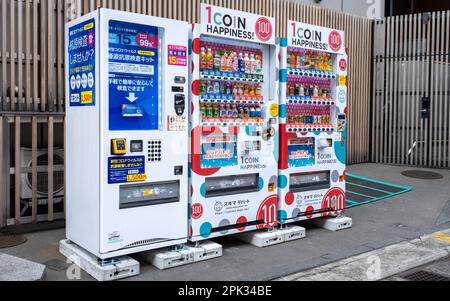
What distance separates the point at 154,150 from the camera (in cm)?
530

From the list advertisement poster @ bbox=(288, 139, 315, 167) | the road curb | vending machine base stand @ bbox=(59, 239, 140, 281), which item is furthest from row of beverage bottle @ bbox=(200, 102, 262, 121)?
the road curb

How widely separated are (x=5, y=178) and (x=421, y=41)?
1107 cm

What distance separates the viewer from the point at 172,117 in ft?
17.9

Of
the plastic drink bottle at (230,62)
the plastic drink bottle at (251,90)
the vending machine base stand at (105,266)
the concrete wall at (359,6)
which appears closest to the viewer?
the vending machine base stand at (105,266)

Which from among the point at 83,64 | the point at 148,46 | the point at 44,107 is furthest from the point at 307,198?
the point at 44,107

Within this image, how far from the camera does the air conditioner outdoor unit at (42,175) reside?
6.83 metres

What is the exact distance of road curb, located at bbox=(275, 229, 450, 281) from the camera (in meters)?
5.16

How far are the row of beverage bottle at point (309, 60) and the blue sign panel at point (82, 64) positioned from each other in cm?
290

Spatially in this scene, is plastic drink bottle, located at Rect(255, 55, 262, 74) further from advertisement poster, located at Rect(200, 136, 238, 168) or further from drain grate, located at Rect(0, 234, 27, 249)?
drain grate, located at Rect(0, 234, 27, 249)

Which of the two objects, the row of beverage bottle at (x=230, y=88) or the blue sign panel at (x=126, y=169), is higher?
the row of beverage bottle at (x=230, y=88)

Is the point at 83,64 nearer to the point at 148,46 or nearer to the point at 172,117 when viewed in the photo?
the point at 148,46

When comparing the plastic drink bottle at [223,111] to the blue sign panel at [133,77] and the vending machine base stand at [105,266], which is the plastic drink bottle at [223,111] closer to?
the blue sign panel at [133,77]

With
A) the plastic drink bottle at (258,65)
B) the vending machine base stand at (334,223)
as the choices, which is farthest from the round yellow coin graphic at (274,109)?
the vending machine base stand at (334,223)

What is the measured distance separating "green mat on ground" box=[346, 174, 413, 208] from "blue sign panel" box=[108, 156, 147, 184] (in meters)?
4.75
